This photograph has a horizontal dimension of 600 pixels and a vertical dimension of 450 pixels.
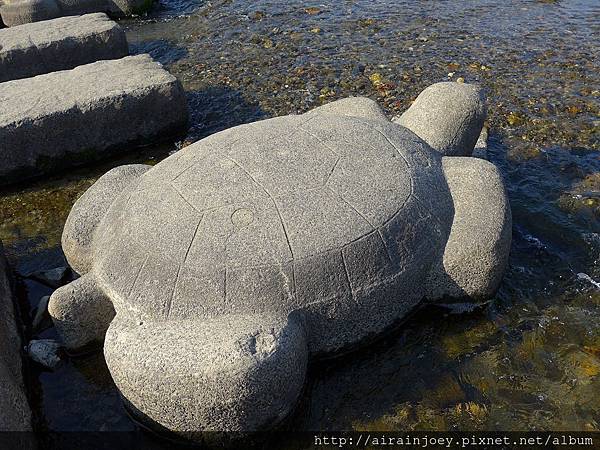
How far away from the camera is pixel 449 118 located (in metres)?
4.38

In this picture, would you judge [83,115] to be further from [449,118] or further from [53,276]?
[449,118]

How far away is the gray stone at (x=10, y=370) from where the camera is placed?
2.68m

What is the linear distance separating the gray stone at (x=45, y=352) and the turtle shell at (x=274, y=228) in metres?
0.66

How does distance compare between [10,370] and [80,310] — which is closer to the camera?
[10,370]

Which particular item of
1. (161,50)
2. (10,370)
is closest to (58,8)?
(161,50)

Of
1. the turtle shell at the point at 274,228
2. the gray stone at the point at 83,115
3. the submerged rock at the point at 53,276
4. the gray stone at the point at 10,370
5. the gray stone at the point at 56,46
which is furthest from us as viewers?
the gray stone at the point at 56,46

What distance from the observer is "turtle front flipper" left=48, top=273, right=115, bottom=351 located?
3.26 meters

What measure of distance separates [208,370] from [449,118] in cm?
286

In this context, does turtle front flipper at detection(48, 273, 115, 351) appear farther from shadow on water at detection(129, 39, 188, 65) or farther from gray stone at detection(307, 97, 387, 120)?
shadow on water at detection(129, 39, 188, 65)

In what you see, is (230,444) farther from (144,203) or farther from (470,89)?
(470,89)

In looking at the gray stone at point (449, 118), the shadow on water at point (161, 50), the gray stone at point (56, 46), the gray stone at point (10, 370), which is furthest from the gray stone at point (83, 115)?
the gray stone at point (449, 118)

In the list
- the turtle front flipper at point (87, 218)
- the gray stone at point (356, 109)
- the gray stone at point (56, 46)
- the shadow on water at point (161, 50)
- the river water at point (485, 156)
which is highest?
the gray stone at point (56, 46)

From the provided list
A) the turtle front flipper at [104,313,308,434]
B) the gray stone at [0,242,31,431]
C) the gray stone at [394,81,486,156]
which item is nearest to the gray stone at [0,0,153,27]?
the gray stone at [0,242,31,431]

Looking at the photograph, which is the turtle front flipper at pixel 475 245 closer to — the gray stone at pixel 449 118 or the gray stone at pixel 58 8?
the gray stone at pixel 449 118
